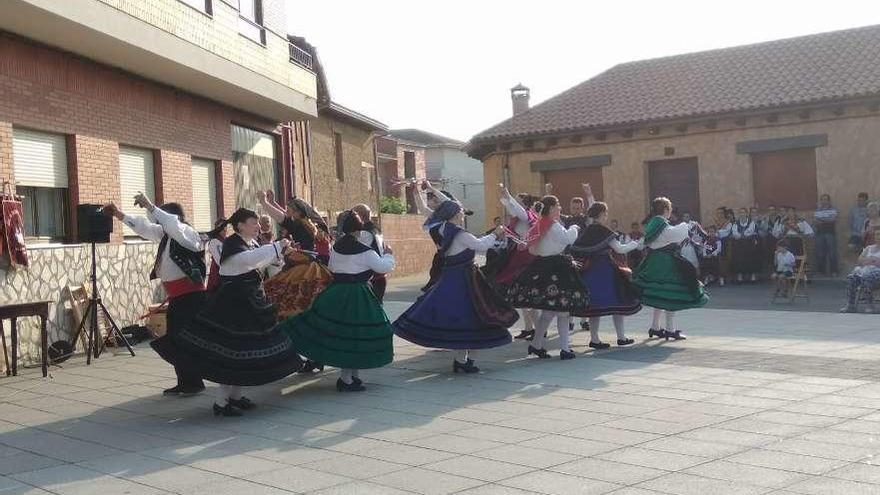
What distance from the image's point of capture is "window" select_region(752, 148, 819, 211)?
2259cm

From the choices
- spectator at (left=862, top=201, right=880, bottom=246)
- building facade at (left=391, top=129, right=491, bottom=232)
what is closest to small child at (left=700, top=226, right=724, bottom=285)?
spectator at (left=862, top=201, right=880, bottom=246)

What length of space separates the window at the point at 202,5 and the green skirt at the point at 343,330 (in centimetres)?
761

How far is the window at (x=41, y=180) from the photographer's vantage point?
38.9 ft

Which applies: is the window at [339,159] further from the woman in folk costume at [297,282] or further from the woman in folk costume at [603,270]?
the woman in folk costume at [297,282]

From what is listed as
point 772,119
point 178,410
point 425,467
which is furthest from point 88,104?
point 772,119

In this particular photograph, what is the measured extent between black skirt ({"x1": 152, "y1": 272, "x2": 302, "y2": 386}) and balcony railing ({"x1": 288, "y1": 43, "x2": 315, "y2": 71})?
11.6 meters

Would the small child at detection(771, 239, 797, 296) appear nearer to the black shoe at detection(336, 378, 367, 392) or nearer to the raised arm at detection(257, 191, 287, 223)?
the raised arm at detection(257, 191, 287, 223)

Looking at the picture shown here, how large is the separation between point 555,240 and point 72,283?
6317mm

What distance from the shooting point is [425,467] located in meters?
5.95

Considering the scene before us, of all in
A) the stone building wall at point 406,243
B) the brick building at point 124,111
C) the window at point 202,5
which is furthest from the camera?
the stone building wall at point 406,243

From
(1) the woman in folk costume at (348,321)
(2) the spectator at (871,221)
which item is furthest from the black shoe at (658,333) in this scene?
(2) the spectator at (871,221)

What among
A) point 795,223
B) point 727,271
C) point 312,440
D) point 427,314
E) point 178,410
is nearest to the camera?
point 312,440

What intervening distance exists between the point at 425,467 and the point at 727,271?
17530 millimetres

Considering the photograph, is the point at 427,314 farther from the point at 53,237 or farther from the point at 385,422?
the point at 53,237
